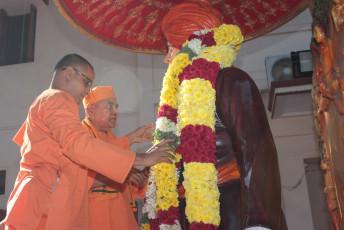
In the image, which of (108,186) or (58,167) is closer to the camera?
(58,167)

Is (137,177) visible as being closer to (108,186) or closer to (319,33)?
(108,186)

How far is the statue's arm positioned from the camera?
1.85m

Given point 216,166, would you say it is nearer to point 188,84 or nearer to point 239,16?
point 188,84

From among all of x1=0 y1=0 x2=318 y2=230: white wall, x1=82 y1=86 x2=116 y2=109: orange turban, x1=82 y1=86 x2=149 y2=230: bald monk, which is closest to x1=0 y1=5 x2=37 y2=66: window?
x1=0 y1=0 x2=318 y2=230: white wall

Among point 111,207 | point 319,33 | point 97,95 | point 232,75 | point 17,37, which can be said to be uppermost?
point 17,37

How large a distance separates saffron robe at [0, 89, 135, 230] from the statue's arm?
2.38 feet

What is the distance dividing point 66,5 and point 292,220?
199 inches

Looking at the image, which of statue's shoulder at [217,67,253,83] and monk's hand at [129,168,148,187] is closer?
statue's shoulder at [217,67,253,83]

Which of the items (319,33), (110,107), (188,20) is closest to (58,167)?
(188,20)

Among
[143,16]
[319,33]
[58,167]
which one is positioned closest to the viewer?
[319,33]

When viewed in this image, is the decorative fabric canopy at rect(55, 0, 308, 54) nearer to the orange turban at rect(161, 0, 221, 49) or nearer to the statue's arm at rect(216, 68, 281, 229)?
the orange turban at rect(161, 0, 221, 49)

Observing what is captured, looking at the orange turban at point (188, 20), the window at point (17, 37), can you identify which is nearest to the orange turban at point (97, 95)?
the orange turban at point (188, 20)

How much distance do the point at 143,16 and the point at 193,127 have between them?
141 cm

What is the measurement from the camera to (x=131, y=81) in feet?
26.7
